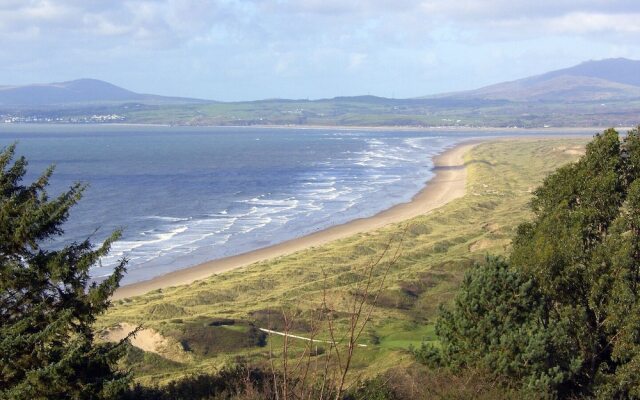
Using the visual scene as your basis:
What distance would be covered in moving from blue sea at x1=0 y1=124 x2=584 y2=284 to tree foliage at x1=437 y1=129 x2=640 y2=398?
9.79 meters

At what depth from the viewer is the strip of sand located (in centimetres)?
4734

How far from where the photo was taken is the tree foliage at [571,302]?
18000 mm

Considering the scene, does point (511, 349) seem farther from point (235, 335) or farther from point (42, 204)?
point (235, 335)

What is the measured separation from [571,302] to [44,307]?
12800 millimetres

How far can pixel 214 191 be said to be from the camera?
91.8 meters

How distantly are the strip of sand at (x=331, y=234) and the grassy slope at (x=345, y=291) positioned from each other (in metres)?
2.30

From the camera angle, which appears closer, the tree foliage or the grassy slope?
the tree foliage

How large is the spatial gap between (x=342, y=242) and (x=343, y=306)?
836 inches

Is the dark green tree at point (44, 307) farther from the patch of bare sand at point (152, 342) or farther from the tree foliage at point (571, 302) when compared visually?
the patch of bare sand at point (152, 342)

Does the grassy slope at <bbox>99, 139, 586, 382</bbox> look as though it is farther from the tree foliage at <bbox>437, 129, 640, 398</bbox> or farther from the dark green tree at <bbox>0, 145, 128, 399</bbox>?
the dark green tree at <bbox>0, 145, 128, 399</bbox>

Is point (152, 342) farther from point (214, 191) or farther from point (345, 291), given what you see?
point (214, 191)

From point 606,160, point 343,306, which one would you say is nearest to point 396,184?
point 343,306

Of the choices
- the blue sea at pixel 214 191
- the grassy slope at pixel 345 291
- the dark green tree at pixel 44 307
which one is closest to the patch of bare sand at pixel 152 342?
the grassy slope at pixel 345 291

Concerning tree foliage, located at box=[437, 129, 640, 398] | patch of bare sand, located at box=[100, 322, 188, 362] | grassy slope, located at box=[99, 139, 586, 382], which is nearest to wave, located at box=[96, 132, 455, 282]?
grassy slope, located at box=[99, 139, 586, 382]
